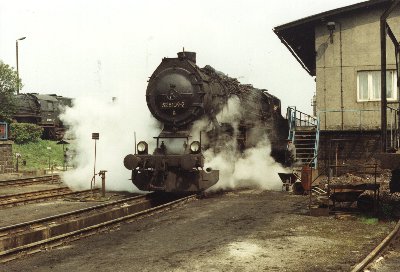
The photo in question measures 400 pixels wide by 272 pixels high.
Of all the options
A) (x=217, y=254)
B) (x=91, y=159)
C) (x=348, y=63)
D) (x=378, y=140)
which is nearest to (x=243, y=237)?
(x=217, y=254)

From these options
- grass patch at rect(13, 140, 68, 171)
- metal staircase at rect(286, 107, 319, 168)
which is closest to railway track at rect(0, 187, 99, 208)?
metal staircase at rect(286, 107, 319, 168)

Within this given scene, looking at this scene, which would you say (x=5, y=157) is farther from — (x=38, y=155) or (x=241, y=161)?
(x=241, y=161)

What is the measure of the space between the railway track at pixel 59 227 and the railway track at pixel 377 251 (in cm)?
458

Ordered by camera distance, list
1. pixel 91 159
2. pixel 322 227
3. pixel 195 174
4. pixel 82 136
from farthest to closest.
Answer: pixel 82 136
pixel 91 159
pixel 195 174
pixel 322 227

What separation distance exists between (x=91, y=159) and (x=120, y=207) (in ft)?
26.5

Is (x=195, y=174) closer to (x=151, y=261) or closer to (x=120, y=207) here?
(x=120, y=207)

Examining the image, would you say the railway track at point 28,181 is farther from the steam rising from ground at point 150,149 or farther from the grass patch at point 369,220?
the grass patch at point 369,220

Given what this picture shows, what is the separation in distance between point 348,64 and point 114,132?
850 centimetres

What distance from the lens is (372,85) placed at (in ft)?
48.9

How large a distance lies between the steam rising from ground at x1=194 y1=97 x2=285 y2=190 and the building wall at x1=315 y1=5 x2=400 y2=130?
7.46 feet

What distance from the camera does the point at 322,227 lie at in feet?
26.1

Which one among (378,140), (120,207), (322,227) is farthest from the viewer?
(378,140)

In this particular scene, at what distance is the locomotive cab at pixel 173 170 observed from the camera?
10781mm

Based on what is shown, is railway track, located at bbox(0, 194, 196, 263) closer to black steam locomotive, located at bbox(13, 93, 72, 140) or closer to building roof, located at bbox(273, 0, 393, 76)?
building roof, located at bbox(273, 0, 393, 76)
